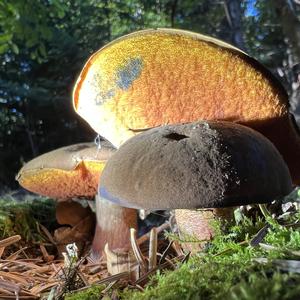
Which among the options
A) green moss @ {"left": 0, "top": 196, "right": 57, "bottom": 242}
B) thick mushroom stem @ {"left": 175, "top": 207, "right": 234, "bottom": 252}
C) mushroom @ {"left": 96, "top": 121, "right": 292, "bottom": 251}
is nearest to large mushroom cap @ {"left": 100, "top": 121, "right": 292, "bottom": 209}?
mushroom @ {"left": 96, "top": 121, "right": 292, "bottom": 251}

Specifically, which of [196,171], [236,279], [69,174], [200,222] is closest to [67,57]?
[69,174]

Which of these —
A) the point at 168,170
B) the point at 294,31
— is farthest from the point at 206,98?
the point at 294,31

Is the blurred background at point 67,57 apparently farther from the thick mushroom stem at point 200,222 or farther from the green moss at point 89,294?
the green moss at point 89,294

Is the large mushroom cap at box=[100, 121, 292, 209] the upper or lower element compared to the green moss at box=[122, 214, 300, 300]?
upper

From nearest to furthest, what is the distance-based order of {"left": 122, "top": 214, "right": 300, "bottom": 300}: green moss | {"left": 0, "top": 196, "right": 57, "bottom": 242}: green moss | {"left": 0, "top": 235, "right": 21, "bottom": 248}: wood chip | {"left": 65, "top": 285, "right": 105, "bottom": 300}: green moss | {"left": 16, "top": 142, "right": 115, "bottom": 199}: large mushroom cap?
{"left": 122, "top": 214, "right": 300, "bottom": 300}: green moss, {"left": 65, "top": 285, "right": 105, "bottom": 300}: green moss, {"left": 0, "top": 235, "right": 21, "bottom": 248}: wood chip, {"left": 16, "top": 142, "right": 115, "bottom": 199}: large mushroom cap, {"left": 0, "top": 196, "right": 57, "bottom": 242}: green moss

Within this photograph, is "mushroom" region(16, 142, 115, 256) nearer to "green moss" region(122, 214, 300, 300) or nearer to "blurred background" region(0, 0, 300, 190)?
"green moss" region(122, 214, 300, 300)
